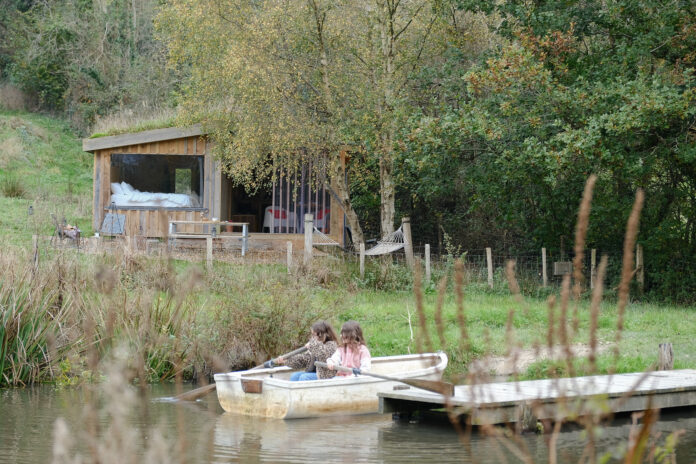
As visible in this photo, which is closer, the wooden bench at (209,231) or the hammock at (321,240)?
the hammock at (321,240)

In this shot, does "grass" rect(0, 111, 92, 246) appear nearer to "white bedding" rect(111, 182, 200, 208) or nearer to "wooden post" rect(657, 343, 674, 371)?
"white bedding" rect(111, 182, 200, 208)

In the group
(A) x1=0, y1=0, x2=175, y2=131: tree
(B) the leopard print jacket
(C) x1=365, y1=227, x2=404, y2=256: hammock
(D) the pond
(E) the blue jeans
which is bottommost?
(D) the pond

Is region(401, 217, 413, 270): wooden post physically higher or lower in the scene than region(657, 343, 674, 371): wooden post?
higher

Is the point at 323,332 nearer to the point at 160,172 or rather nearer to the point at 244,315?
the point at 244,315

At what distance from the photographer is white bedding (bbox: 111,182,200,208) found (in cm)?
2531

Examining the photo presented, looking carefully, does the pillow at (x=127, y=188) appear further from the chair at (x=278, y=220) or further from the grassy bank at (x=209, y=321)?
the grassy bank at (x=209, y=321)

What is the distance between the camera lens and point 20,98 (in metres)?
42.9

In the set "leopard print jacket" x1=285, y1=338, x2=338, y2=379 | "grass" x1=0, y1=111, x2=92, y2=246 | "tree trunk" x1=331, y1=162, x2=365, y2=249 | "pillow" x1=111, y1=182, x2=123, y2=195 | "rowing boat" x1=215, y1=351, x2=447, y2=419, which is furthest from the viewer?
"grass" x1=0, y1=111, x2=92, y2=246

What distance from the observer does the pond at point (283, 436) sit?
898 centimetres

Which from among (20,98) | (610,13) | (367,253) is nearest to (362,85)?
(367,253)

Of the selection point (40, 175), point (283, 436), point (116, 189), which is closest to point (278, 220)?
point (116, 189)

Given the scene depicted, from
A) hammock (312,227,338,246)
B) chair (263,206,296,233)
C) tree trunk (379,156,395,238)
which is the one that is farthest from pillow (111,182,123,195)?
tree trunk (379,156,395,238)

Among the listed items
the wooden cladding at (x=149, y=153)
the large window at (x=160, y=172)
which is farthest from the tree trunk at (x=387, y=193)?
the large window at (x=160, y=172)

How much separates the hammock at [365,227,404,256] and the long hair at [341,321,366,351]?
9426 millimetres
